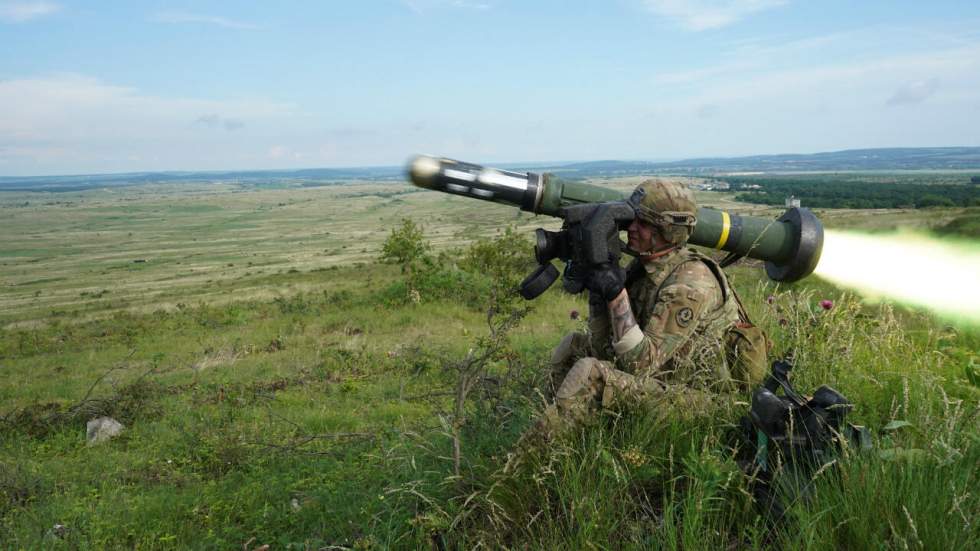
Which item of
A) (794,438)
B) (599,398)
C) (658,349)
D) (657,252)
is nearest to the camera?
(794,438)

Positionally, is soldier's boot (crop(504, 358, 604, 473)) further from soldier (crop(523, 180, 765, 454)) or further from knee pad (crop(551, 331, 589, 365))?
knee pad (crop(551, 331, 589, 365))

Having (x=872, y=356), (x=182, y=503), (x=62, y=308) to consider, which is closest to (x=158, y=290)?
(x=62, y=308)

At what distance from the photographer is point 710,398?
3.62 m

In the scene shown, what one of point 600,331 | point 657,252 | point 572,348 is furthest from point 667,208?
point 572,348

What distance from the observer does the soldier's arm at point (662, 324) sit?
390cm

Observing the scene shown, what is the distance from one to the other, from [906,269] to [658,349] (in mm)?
3786

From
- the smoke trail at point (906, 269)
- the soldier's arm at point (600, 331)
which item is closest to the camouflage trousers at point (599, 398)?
the soldier's arm at point (600, 331)

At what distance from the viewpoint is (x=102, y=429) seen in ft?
26.6

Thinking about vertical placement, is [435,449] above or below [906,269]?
below

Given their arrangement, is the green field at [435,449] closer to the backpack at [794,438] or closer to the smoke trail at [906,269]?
the backpack at [794,438]

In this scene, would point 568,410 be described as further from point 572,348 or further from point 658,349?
point 572,348

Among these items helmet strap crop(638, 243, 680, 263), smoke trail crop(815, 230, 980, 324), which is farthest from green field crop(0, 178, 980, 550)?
helmet strap crop(638, 243, 680, 263)

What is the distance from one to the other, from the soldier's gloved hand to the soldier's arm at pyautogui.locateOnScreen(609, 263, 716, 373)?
0.08m

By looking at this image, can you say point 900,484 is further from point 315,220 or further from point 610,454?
point 315,220
